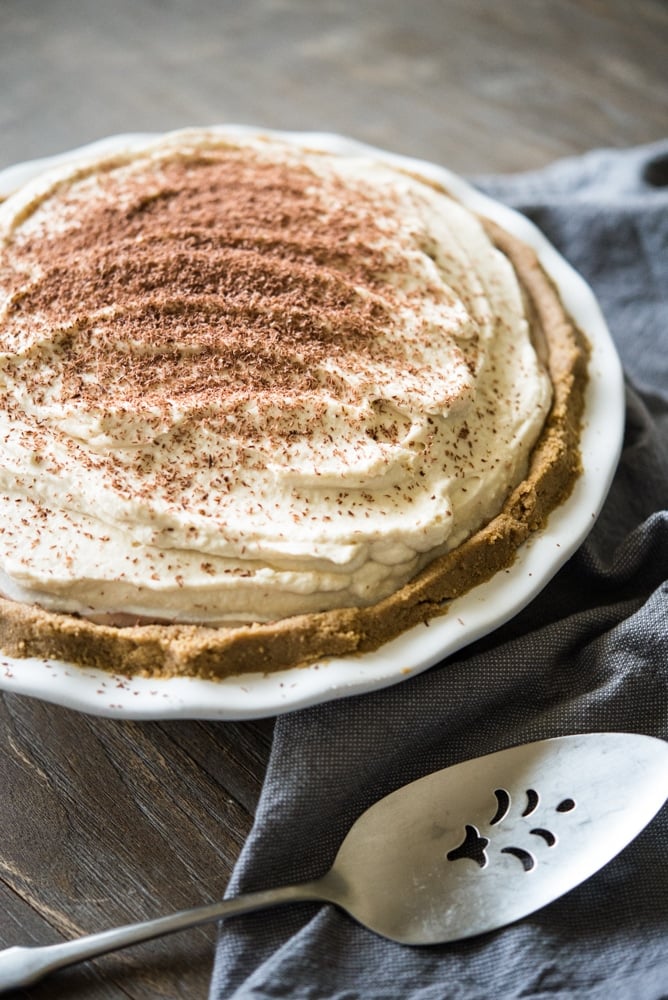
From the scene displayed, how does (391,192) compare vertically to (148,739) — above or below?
above

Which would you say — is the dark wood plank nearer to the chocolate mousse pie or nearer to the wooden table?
the chocolate mousse pie

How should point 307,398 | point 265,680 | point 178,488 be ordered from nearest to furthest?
point 265,680 < point 178,488 < point 307,398

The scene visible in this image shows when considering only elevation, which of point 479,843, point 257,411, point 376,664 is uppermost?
point 257,411

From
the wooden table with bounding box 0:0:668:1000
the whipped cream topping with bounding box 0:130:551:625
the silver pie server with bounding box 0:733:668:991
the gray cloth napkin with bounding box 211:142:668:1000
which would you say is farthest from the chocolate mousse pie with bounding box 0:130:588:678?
the wooden table with bounding box 0:0:668:1000

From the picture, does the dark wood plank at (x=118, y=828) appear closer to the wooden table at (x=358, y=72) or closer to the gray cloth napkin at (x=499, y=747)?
the gray cloth napkin at (x=499, y=747)

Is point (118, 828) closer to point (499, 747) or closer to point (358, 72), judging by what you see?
point (499, 747)

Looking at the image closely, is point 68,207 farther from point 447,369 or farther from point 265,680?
point 265,680

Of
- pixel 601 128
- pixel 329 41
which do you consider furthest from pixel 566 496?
pixel 329 41

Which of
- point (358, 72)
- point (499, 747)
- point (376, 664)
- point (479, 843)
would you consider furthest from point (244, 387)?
point (358, 72)
